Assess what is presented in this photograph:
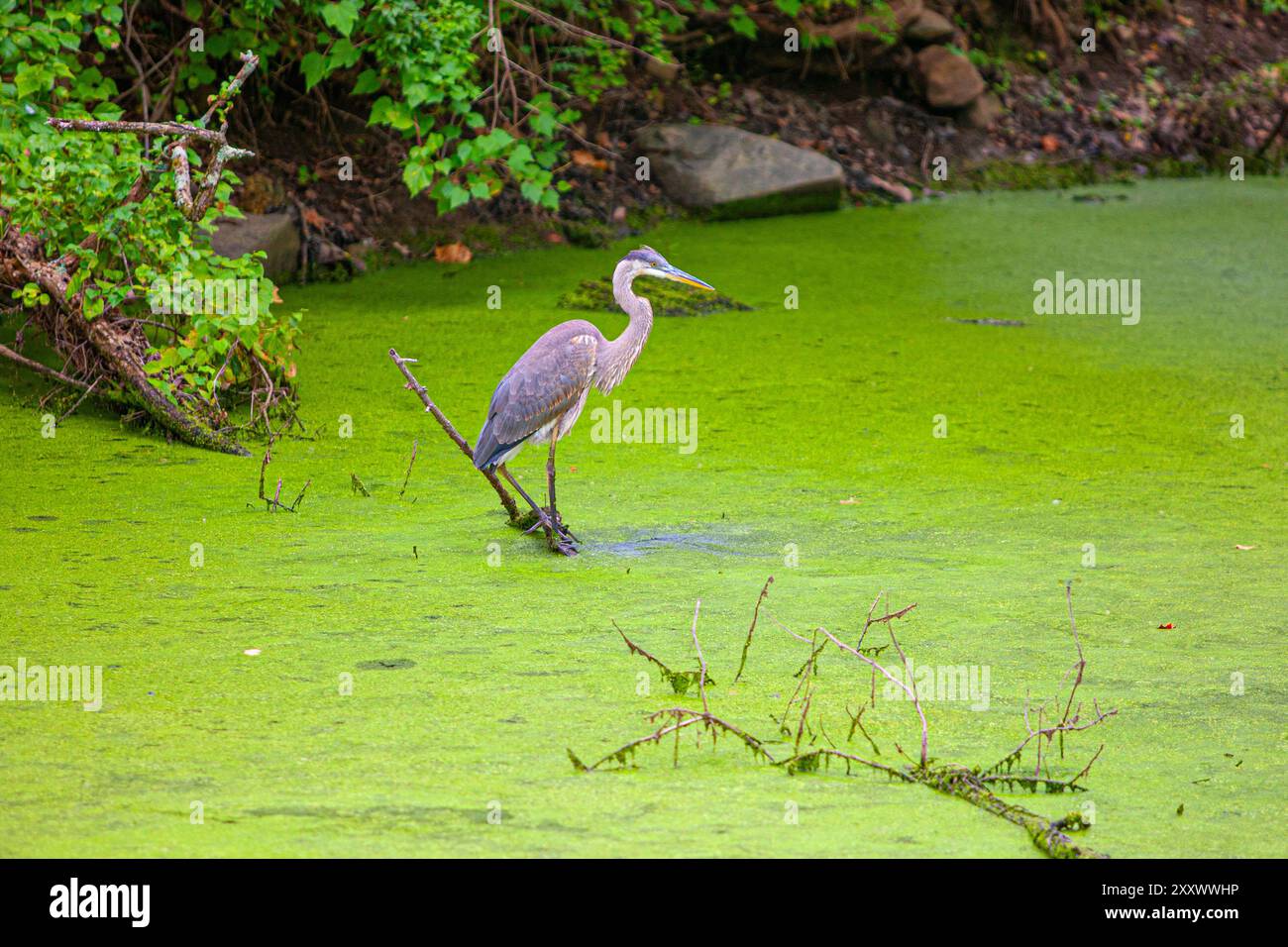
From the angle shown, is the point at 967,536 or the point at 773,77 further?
the point at 773,77

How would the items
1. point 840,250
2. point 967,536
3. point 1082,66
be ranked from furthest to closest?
point 1082,66
point 840,250
point 967,536

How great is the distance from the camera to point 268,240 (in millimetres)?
7324

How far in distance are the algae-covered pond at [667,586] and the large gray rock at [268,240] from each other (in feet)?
1.17

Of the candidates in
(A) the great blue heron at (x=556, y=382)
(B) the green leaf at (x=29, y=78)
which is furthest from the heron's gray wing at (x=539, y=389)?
(B) the green leaf at (x=29, y=78)

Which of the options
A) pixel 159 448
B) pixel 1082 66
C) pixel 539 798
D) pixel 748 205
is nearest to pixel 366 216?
pixel 748 205

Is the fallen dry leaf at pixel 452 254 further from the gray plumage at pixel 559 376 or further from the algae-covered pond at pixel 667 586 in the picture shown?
the gray plumage at pixel 559 376

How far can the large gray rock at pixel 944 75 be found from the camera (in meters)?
11.1

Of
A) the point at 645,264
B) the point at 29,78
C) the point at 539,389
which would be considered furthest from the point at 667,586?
the point at 29,78

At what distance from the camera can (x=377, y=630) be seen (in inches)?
134

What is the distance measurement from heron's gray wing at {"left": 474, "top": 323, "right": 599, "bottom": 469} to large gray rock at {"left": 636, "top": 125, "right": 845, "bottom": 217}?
4995 millimetres

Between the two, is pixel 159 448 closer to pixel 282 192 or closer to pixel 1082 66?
pixel 282 192

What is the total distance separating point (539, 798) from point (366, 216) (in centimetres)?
614

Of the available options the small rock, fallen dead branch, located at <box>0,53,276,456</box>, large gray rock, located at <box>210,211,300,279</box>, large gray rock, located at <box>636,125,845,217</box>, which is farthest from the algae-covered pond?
the small rock

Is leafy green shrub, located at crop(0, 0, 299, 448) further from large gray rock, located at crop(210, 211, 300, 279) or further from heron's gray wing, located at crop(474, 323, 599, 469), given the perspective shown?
large gray rock, located at crop(210, 211, 300, 279)
